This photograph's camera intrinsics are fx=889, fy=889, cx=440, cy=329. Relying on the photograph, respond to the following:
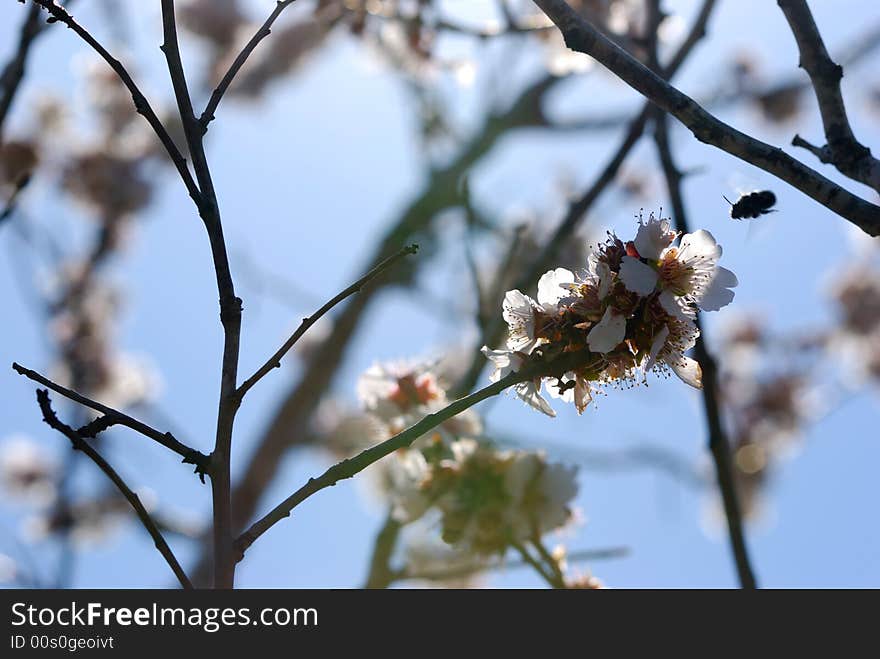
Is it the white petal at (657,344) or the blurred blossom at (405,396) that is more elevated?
the blurred blossom at (405,396)

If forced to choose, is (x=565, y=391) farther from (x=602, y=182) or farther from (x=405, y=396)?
(x=602, y=182)

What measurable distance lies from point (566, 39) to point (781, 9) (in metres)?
0.33

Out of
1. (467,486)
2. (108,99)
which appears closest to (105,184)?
(108,99)

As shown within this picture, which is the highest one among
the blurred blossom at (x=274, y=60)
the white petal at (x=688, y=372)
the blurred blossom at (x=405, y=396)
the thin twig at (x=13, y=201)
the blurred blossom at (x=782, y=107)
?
the blurred blossom at (x=274, y=60)

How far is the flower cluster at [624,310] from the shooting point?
1.18 meters

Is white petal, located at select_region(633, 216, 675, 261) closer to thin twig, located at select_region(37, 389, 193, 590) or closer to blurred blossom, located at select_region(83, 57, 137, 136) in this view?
thin twig, located at select_region(37, 389, 193, 590)

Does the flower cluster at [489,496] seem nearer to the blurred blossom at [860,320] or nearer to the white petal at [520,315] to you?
the white petal at [520,315]

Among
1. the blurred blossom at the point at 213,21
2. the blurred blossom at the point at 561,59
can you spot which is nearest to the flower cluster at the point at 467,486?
the blurred blossom at the point at 561,59

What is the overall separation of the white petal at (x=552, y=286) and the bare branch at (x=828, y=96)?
0.38m

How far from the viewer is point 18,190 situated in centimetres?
183

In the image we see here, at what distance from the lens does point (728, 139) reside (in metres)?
1.13
